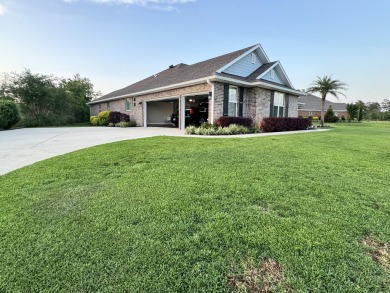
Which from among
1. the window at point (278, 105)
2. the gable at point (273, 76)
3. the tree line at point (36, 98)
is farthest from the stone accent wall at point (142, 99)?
the window at point (278, 105)

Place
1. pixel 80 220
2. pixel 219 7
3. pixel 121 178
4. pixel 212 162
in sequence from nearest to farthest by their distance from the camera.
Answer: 1. pixel 80 220
2. pixel 121 178
3. pixel 212 162
4. pixel 219 7

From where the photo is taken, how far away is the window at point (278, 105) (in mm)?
16578

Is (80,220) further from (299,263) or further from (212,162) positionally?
(212,162)

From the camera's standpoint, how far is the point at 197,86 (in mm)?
13609

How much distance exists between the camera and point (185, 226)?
7.84 feet

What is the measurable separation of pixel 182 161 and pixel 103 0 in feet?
38.5

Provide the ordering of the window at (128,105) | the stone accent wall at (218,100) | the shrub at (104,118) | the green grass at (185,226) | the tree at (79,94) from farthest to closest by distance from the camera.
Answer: the tree at (79,94) → the window at (128,105) → the shrub at (104,118) → the stone accent wall at (218,100) → the green grass at (185,226)

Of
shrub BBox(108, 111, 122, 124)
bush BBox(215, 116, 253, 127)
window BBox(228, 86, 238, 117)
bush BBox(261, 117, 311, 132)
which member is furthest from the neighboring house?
shrub BBox(108, 111, 122, 124)

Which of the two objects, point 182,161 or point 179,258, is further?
point 182,161

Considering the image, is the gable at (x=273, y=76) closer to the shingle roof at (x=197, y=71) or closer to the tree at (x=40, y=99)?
the shingle roof at (x=197, y=71)

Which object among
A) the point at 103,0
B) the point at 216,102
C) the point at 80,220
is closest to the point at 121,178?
the point at 80,220

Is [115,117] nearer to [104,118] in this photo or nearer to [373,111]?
[104,118]

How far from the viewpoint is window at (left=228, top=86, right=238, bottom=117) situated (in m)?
13.7

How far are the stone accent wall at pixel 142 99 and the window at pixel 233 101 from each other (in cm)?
174
